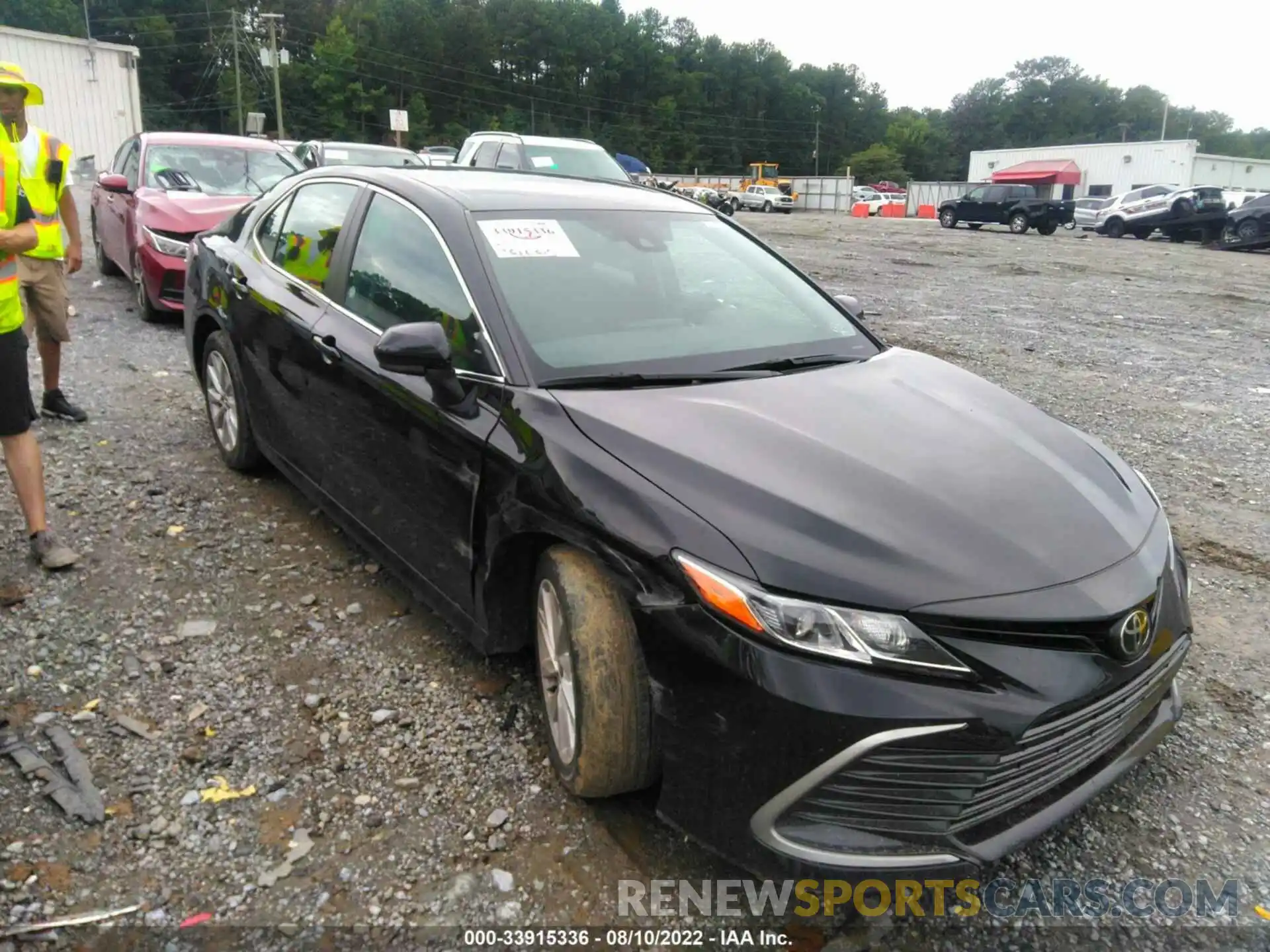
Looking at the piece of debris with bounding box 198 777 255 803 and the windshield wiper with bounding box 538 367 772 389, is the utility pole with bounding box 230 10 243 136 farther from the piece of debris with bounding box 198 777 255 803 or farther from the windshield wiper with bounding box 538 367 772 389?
the piece of debris with bounding box 198 777 255 803

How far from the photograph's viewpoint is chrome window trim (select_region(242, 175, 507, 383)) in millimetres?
2822

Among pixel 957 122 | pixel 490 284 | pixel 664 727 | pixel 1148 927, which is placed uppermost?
pixel 957 122

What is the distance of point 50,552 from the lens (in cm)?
386

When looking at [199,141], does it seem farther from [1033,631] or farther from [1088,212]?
[1088,212]

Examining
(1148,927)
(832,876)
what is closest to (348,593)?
(832,876)

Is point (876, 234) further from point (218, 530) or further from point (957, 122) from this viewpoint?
point (957, 122)

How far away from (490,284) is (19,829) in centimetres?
197

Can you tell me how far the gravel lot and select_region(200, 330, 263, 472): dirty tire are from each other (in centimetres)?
13

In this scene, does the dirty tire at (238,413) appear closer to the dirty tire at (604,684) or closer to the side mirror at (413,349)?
the side mirror at (413,349)

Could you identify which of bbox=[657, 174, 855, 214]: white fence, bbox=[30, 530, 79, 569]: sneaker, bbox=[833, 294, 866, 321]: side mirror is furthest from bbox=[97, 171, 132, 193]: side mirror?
bbox=[657, 174, 855, 214]: white fence

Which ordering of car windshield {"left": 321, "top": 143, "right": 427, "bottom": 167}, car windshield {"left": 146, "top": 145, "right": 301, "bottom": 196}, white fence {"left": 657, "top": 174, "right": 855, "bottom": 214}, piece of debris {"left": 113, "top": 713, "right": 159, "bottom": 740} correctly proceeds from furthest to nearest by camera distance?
1. white fence {"left": 657, "top": 174, "right": 855, "bottom": 214}
2. car windshield {"left": 321, "top": 143, "right": 427, "bottom": 167}
3. car windshield {"left": 146, "top": 145, "right": 301, "bottom": 196}
4. piece of debris {"left": 113, "top": 713, "right": 159, "bottom": 740}

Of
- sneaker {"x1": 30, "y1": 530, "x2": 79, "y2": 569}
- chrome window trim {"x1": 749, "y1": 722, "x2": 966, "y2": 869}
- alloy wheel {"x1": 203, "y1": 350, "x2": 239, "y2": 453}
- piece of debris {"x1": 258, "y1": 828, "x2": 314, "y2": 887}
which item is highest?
alloy wheel {"x1": 203, "y1": 350, "x2": 239, "y2": 453}

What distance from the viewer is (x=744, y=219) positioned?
33.3 meters

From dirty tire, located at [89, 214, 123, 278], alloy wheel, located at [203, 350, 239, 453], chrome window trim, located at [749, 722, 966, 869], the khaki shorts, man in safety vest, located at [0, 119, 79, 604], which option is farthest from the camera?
dirty tire, located at [89, 214, 123, 278]
